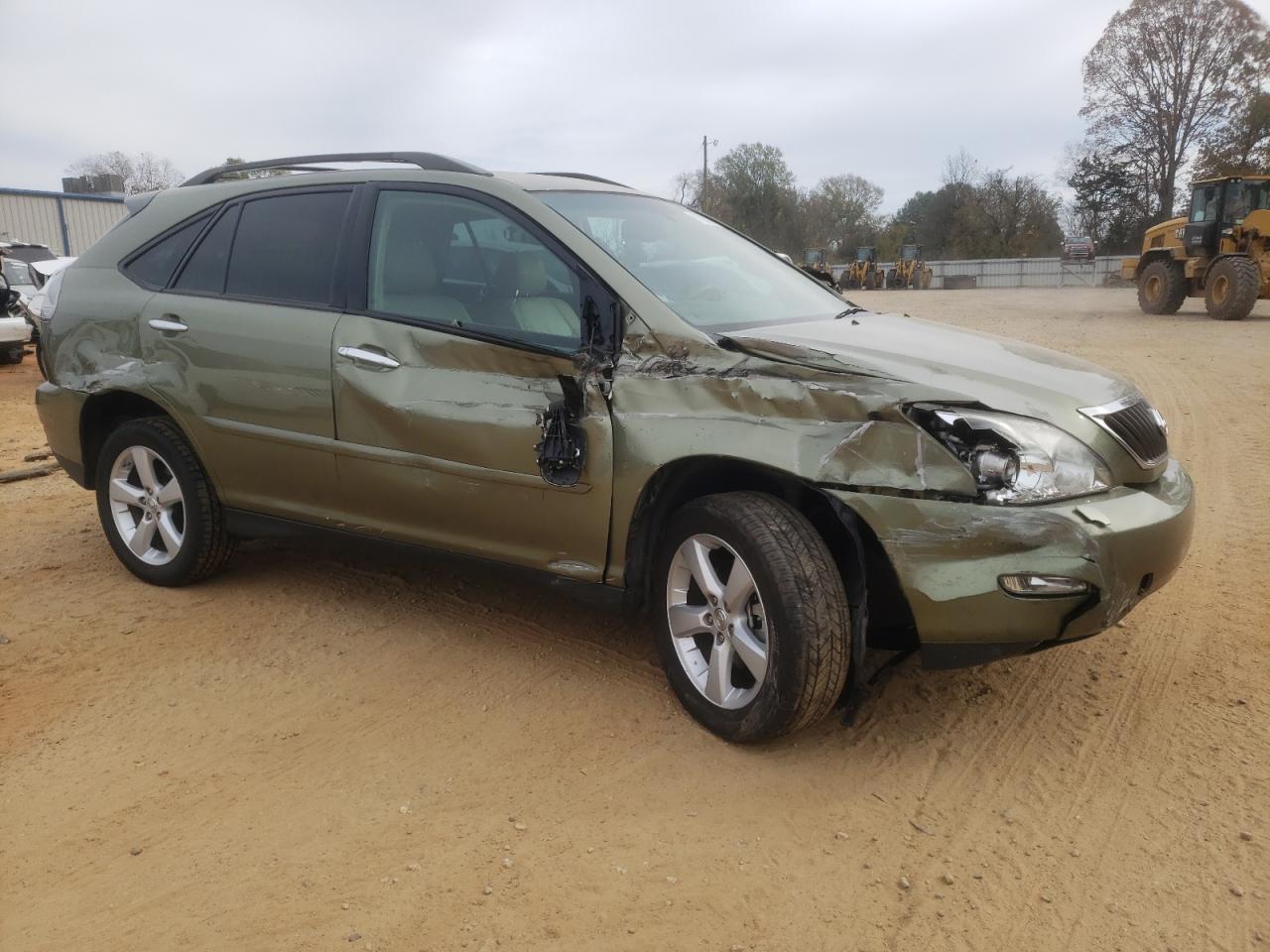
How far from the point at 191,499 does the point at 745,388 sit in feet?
8.92

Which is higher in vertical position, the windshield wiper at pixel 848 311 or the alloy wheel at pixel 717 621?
the windshield wiper at pixel 848 311

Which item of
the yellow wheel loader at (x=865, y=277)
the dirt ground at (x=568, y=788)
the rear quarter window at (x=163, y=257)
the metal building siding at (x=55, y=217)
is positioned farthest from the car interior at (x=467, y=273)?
the yellow wheel loader at (x=865, y=277)

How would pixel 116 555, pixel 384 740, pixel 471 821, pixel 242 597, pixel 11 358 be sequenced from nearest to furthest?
pixel 471 821 < pixel 384 740 < pixel 242 597 < pixel 116 555 < pixel 11 358

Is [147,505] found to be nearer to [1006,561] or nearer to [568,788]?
[568,788]

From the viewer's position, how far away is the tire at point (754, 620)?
9.73ft

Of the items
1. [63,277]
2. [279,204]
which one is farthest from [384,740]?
[63,277]

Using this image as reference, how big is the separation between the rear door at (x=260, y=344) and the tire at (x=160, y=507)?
5.7 inches

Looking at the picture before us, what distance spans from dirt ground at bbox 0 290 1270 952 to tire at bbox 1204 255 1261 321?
15016 mm

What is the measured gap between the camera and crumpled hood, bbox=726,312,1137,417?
2.97 m

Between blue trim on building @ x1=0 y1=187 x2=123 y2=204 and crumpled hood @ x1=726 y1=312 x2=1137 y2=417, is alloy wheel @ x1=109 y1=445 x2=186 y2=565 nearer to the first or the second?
crumpled hood @ x1=726 y1=312 x2=1137 y2=417

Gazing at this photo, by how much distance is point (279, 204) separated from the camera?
4363 mm

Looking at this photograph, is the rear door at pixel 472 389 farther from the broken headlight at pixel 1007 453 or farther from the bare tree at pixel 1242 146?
the bare tree at pixel 1242 146

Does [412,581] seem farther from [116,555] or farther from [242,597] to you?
[116,555]

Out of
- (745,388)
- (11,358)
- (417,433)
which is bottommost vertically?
(11,358)
